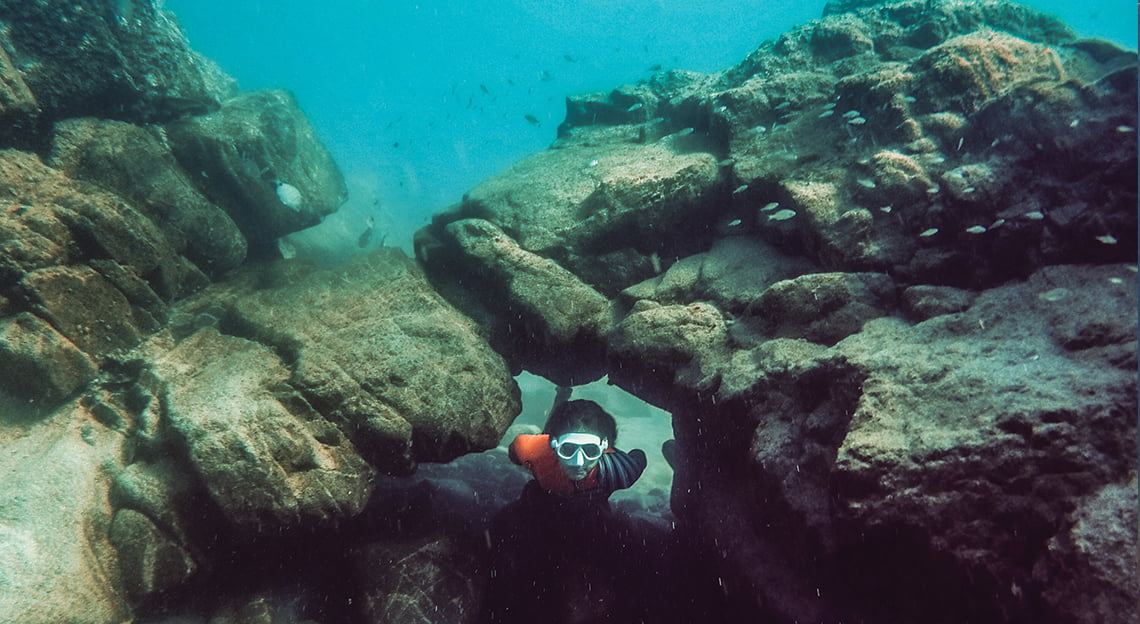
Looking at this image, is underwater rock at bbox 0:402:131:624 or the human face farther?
the human face

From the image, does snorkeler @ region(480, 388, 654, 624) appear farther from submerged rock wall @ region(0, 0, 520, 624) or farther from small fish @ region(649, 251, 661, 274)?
small fish @ region(649, 251, 661, 274)

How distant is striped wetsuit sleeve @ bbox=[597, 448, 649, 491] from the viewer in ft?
19.1

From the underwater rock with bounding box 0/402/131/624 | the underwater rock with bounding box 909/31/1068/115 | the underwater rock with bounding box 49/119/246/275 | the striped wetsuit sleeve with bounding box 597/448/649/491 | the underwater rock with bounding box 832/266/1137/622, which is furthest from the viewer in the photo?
the underwater rock with bounding box 909/31/1068/115

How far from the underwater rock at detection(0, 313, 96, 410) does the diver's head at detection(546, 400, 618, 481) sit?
17.6 ft

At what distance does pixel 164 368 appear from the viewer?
5.34 meters

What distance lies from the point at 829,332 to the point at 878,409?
151 centimetres

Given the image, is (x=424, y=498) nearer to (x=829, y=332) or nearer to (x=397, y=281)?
(x=397, y=281)

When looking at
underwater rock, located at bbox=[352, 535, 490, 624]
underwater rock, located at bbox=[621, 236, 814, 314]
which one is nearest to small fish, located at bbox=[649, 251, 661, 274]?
underwater rock, located at bbox=[621, 236, 814, 314]

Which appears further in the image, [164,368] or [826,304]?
[164,368]

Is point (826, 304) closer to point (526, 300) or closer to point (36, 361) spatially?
point (526, 300)

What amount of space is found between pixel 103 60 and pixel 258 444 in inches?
251

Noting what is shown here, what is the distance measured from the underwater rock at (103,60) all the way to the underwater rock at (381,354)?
304cm

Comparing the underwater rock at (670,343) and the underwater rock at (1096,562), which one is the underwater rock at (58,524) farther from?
the underwater rock at (1096,562)

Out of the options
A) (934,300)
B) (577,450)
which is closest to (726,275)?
(934,300)
